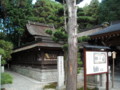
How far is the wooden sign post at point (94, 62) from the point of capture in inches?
196

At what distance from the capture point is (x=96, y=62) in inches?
207

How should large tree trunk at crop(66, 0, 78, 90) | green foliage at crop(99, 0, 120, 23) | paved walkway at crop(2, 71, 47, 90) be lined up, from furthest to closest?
green foliage at crop(99, 0, 120, 23)
paved walkway at crop(2, 71, 47, 90)
large tree trunk at crop(66, 0, 78, 90)

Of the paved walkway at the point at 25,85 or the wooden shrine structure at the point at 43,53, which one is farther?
the wooden shrine structure at the point at 43,53

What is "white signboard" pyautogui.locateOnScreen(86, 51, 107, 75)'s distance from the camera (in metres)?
5.03

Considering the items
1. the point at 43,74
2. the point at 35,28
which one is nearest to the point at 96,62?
the point at 43,74

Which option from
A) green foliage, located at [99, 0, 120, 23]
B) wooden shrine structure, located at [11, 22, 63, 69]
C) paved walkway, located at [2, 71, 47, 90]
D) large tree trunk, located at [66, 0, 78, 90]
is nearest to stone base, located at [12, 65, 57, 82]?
wooden shrine structure, located at [11, 22, 63, 69]

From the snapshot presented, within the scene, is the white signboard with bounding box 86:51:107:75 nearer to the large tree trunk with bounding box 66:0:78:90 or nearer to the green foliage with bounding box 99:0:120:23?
the large tree trunk with bounding box 66:0:78:90

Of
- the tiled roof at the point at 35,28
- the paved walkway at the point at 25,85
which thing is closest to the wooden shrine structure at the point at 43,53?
the paved walkway at the point at 25,85

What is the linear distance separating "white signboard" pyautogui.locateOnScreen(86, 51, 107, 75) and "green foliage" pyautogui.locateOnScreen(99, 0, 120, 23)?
17.2m

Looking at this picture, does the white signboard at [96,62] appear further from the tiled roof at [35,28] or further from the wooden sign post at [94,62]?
the tiled roof at [35,28]

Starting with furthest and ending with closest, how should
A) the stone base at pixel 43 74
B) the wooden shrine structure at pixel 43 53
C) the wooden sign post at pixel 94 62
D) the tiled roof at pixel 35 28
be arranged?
the tiled roof at pixel 35 28, the stone base at pixel 43 74, the wooden shrine structure at pixel 43 53, the wooden sign post at pixel 94 62

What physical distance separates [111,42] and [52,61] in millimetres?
4637

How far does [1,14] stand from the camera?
58.9 ft

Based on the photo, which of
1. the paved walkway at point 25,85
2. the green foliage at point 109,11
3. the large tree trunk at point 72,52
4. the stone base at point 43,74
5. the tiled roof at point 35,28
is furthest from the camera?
the green foliage at point 109,11
